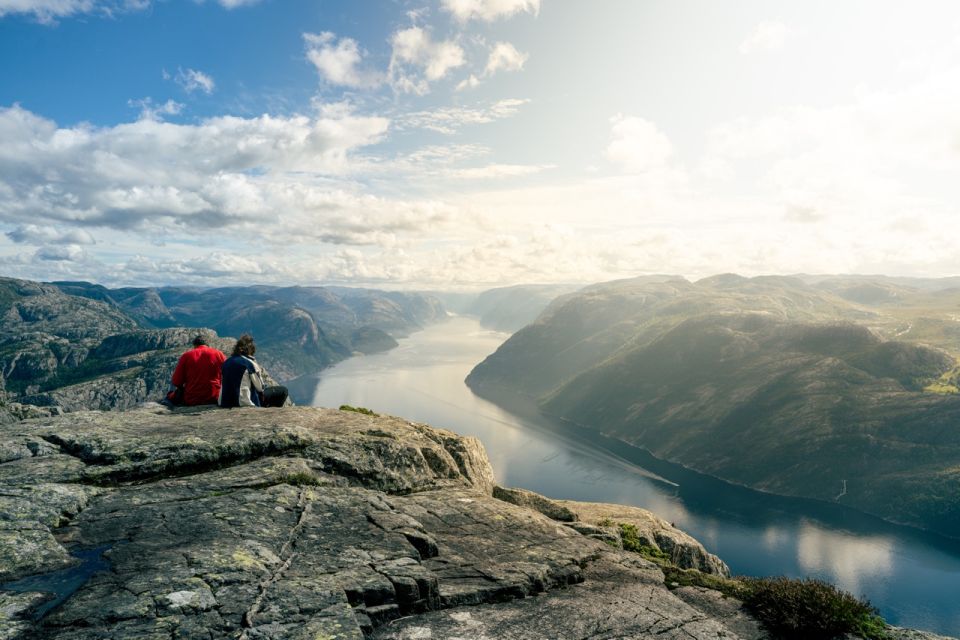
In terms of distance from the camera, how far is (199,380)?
23.3 metres

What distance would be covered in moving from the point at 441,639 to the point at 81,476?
Answer: 1229 cm

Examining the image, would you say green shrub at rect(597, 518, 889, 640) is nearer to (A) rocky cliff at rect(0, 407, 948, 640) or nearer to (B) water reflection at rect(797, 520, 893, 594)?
(A) rocky cliff at rect(0, 407, 948, 640)

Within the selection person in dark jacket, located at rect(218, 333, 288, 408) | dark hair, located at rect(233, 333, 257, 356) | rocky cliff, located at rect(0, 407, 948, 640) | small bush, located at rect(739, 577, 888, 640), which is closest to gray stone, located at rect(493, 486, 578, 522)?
rocky cliff, located at rect(0, 407, 948, 640)

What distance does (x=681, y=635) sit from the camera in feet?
39.7

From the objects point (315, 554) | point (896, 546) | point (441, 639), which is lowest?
point (896, 546)

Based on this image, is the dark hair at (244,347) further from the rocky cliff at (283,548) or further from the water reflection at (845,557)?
the water reflection at (845,557)

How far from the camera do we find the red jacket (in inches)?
901

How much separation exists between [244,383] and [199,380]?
2.12 metres

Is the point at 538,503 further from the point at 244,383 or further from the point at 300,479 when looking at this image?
the point at 244,383

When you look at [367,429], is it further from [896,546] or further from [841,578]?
[896,546]

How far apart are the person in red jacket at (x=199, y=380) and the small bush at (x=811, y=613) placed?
77.8 feet

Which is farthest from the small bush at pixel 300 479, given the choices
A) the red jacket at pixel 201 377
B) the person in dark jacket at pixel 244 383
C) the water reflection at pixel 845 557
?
the water reflection at pixel 845 557

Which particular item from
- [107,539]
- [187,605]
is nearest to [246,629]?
[187,605]

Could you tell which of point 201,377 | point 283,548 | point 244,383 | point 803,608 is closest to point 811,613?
point 803,608
